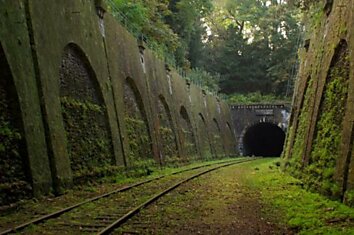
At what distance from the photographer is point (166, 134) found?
24516 millimetres

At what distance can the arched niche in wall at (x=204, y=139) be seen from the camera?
33291 mm

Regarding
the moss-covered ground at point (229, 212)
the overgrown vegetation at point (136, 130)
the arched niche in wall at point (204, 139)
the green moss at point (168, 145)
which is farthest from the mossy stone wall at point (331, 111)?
the arched niche in wall at point (204, 139)

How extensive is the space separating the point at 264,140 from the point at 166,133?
29518 mm

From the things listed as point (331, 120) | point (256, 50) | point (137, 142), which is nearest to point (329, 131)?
point (331, 120)

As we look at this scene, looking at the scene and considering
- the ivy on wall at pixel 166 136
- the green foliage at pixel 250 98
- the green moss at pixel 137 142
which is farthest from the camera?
the green foliage at pixel 250 98

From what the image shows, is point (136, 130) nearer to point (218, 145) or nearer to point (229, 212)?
point (229, 212)

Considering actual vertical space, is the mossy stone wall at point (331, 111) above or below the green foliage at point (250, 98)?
below

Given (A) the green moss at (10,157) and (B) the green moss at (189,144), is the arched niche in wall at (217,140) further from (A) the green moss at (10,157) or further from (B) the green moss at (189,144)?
(A) the green moss at (10,157)

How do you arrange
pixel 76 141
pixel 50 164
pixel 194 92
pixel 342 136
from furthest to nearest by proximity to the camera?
pixel 194 92 < pixel 76 141 < pixel 50 164 < pixel 342 136

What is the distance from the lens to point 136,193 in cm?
1151

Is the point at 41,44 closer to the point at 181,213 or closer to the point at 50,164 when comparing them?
the point at 50,164

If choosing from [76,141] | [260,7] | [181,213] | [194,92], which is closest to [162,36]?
[194,92]

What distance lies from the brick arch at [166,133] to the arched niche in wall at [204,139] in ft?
24.0

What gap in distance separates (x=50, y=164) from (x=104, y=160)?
4.57m
